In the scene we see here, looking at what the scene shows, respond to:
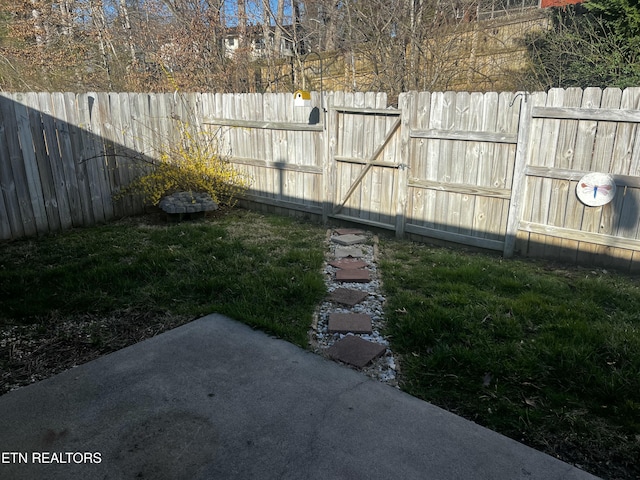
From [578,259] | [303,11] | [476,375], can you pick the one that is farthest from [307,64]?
[476,375]

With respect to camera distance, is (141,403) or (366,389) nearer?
(141,403)

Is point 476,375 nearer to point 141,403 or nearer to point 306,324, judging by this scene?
point 306,324

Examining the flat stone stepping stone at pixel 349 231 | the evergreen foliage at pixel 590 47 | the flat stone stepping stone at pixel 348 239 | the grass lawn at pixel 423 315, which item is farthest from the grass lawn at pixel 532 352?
the evergreen foliage at pixel 590 47

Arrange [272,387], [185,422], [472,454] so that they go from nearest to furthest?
[472,454], [185,422], [272,387]

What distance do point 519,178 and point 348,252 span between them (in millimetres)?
2085

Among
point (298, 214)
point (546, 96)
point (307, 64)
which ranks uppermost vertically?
point (307, 64)

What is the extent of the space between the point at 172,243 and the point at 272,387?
3.29m

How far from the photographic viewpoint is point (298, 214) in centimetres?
715

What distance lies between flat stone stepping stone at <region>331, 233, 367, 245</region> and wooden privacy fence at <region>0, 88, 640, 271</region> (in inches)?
17.5

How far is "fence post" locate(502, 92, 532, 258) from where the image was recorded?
4824mm

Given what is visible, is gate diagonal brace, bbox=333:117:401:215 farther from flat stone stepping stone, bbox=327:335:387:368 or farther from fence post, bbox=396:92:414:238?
flat stone stepping stone, bbox=327:335:387:368

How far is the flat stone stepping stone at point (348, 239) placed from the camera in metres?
5.76

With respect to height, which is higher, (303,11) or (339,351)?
(303,11)

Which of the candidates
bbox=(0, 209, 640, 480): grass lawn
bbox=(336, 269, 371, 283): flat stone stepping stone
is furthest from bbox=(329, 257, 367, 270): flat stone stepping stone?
bbox=(0, 209, 640, 480): grass lawn
